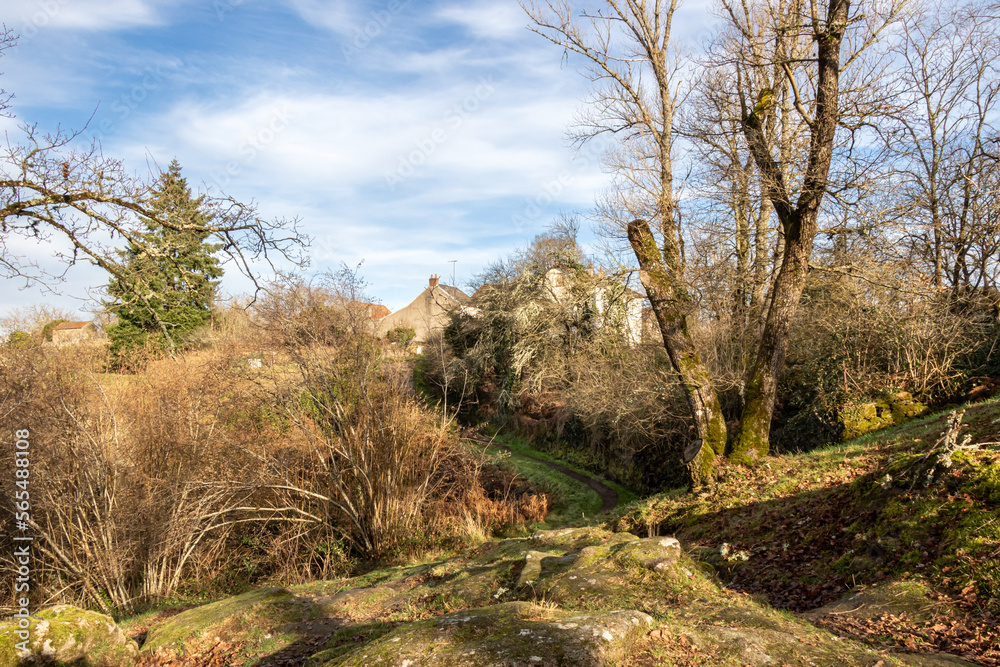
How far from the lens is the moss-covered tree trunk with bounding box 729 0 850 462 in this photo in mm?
9367

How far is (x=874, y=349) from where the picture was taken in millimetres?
11953

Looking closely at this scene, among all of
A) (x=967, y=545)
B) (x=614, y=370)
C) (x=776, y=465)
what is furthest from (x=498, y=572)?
(x=614, y=370)

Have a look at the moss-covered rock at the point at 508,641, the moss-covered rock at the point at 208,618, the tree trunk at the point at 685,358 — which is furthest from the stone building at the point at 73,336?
the moss-covered rock at the point at 508,641

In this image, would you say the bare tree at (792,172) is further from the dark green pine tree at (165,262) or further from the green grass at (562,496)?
the dark green pine tree at (165,262)

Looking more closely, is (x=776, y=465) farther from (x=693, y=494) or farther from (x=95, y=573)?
(x=95, y=573)

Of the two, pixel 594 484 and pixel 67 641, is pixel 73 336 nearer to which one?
pixel 594 484

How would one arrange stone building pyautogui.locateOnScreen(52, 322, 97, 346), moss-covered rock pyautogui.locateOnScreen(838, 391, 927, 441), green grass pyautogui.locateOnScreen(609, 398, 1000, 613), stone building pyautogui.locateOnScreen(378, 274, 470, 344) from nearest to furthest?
green grass pyautogui.locateOnScreen(609, 398, 1000, 613) → moss-covered rock pyautogui.locateOnScreen(838, 391, 927, 441) → stone building pyautogui.locateOnScreen(52, 322, 97, 346) → stone building pyautogui.locateOnScreen(378, 274, 470, 344)

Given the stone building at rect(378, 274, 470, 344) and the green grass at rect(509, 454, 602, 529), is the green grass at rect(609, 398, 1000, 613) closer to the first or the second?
the green grass at rect(509, 454, 602, 529)

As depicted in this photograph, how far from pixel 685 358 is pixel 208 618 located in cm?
851

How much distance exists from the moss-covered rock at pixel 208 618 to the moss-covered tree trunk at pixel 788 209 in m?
7.91

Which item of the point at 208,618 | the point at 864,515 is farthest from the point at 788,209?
the point at 208,618

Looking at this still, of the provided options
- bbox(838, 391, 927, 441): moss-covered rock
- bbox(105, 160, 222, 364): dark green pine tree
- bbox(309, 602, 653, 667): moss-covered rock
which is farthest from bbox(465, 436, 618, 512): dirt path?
bbox(309, 602, 653, 667): moss-covered rock

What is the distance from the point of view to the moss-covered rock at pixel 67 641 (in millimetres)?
4699

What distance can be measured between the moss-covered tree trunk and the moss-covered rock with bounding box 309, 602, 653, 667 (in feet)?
24.4
